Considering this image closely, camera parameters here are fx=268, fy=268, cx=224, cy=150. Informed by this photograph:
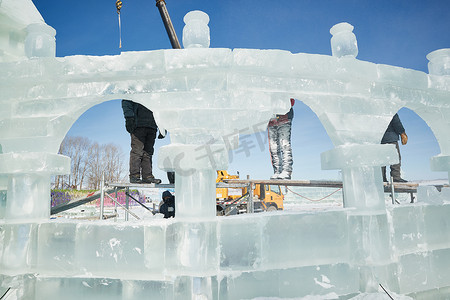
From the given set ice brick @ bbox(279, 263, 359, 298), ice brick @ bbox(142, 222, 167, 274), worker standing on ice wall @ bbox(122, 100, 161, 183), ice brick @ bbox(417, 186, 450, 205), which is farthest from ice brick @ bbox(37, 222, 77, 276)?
ice brick @ bbox(417, 186, 450, 205)

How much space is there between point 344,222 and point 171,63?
5.96 ft

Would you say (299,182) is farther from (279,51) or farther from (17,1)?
(17,1)

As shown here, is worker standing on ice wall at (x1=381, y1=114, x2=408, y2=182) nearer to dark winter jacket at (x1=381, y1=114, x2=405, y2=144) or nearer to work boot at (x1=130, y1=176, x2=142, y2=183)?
dark winter jacket at (x1=381, y1=114, x2=405, y2=144)

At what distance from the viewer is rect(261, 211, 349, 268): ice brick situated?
6.41 feet

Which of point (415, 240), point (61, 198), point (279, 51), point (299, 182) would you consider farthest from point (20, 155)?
point (61, 198)

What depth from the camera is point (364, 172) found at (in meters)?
2.18

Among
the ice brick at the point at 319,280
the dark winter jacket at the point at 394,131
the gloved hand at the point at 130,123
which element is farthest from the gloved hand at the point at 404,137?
the gloved hand at the point at 130,123

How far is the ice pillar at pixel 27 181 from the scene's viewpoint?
208 cm

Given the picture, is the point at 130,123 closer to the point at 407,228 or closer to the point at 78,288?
the point at 78,288

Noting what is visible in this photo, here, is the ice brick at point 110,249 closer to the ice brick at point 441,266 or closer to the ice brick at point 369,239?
the ice brick at point 369,239

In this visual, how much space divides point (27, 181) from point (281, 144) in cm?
297

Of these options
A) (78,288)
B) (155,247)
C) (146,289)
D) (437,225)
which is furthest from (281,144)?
(78,288)

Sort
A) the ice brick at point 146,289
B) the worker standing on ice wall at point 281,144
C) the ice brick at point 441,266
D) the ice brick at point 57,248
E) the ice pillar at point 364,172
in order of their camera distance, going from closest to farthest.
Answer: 1. the ice brick at point 146,289
2. the ice brick at point 57,248
3. the ice pillar at point 364,172
4. the ice brick at point 441,266
5. the worker standing on ice wall at point 281,144

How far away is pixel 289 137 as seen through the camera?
380 centimetres
